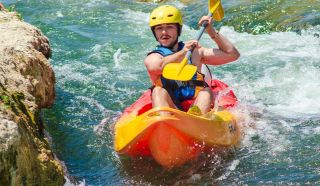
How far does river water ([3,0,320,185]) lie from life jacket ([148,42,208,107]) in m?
0.52

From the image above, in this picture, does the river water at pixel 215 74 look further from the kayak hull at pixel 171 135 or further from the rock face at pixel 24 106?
the rock face at pixel 24 106

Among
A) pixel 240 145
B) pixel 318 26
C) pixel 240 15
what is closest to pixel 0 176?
pixel 240 145

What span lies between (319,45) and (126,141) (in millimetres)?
5524

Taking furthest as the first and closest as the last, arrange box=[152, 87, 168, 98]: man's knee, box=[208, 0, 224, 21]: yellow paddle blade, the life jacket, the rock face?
box=[208, 0, 224, 21]: yellow paddle blade < the life jacket < box=[152, 87, 168, 98]: man's knee < the rock face

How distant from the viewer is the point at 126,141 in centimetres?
449

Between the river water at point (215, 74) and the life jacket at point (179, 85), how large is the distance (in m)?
0.52

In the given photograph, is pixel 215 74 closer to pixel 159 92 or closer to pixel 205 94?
pixel 205 94

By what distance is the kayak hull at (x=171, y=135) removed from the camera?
13.8 ft

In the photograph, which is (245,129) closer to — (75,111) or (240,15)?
(75,111)

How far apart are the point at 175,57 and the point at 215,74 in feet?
11.1

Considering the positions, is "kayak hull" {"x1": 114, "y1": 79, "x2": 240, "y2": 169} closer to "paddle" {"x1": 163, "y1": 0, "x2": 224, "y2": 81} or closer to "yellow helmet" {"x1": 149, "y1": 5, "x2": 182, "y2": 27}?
"paddle" {"x1": 163, "y1": 0, "x2": 224, "y2": 81}

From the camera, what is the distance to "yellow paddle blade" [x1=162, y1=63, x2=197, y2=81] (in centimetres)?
452

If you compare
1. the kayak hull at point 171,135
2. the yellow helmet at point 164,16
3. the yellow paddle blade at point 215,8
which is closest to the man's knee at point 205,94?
the kayak hull at point 171,135

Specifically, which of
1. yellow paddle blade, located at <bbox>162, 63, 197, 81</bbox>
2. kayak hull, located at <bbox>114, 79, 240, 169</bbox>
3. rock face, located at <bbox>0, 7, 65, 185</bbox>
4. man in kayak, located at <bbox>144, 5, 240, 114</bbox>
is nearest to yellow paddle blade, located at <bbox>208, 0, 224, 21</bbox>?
man in kayak, located at <bbox>144, 5, 240, 114</bbox>
